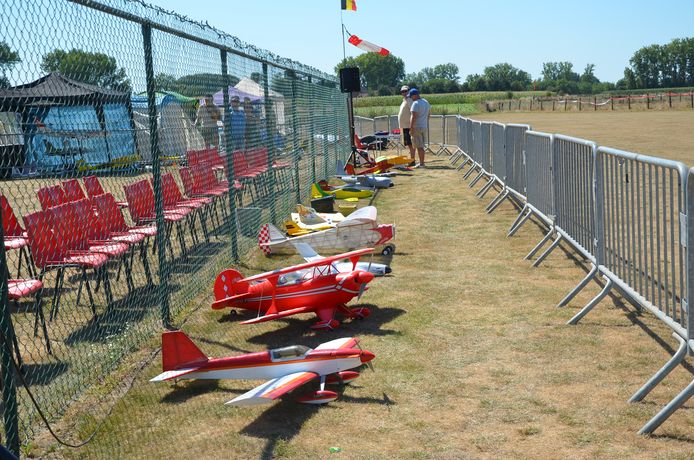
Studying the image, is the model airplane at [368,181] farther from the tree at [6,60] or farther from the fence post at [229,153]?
the tree at [6,60]

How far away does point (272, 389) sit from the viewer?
503cm

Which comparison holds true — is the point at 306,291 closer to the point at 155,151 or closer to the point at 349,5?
the point at 155,151

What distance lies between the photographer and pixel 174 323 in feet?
23.5

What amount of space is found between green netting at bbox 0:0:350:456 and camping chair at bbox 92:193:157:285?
0.07ft

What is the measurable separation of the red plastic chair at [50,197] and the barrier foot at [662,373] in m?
5.94

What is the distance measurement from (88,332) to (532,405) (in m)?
3.91

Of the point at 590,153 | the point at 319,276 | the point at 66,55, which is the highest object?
the point at 66,55

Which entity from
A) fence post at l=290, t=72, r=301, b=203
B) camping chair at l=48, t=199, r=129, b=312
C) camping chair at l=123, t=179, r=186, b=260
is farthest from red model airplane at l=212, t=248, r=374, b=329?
fence post at l=290, t=72, r=301, b=203

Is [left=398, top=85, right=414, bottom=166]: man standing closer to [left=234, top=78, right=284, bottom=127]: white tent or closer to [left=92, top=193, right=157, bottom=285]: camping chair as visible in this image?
[left=234, top=78, right=284, bottom=127]: white tent

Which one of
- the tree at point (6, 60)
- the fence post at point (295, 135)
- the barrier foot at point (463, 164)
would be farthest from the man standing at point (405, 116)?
the tree at point (6, 60)

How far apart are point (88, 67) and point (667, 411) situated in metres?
4.46

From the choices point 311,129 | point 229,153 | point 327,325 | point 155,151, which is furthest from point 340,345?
point 311,129

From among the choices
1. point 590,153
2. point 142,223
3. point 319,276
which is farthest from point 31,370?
point 590,153

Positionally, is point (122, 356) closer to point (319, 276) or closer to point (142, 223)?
point (319, 276)
